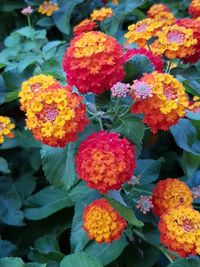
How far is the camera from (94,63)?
1.15 meters

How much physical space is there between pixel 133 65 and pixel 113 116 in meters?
0.15

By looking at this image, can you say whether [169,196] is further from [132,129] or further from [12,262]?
[12,262]

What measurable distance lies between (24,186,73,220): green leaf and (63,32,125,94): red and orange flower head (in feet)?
1.93

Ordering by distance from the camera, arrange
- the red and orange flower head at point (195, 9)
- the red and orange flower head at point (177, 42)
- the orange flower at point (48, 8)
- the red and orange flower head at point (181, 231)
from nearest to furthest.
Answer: the red and orange flower head at point (181, 231) < the red and orange flower head at point (177, 42) < the red and orange flower head at point (195, 9) < the orange flower at point (48, 8)

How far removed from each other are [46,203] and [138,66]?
0.68 meters

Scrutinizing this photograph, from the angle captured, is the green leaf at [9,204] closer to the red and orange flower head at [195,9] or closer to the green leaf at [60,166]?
the green leaf at [60,166]

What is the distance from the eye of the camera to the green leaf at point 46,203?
64.4 inches

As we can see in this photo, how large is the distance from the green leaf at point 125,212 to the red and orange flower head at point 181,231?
9 centimetres

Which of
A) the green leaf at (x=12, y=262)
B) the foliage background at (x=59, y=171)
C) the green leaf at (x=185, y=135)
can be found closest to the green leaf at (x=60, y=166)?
the foliage background at (x=59, y=171)

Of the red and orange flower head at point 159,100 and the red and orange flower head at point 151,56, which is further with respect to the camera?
the red and orange flower head at point 151,56

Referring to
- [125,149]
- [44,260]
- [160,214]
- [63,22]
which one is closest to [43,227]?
[44,260]

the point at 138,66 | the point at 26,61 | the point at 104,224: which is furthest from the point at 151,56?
the point at 26,61

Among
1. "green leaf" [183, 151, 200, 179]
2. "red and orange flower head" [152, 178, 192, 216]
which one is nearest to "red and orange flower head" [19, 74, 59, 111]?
Result: "red and orange flower head" [152, 178, 192, 216]

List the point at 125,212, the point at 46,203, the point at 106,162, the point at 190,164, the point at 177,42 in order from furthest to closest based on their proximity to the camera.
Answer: the point at 46,203 < the point at 190,164 < the point at 177,42 < the point at 125,212 < the point at 106,162
